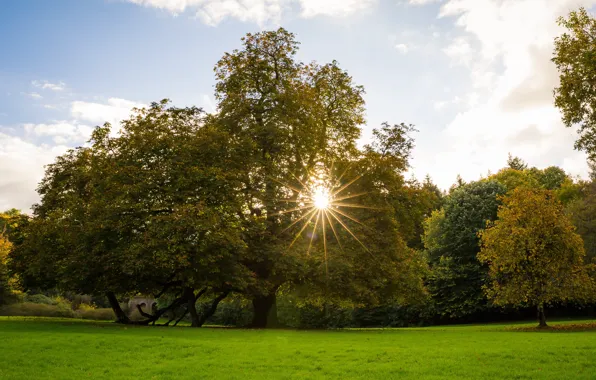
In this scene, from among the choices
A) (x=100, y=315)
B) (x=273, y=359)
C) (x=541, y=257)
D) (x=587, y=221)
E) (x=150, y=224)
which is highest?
(x=587, y=221)

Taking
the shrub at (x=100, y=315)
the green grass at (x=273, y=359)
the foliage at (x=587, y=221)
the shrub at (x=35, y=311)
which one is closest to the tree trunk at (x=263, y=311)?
the green grass at (x=273, y=359)

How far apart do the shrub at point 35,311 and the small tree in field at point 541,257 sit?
3993 cm

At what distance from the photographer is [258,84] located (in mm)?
36281

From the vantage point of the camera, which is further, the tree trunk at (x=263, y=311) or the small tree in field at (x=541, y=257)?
the tree trunk at (x=263, y=311)

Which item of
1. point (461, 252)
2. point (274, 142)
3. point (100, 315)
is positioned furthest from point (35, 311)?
point (461, 252)

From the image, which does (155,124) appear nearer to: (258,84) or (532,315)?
(258,84)

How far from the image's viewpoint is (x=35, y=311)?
4759 centimetres

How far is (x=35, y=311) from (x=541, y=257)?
151ft

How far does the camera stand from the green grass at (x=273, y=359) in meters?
13.8

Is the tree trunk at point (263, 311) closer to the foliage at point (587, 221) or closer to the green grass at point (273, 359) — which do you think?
the green grass at point (273, 359)

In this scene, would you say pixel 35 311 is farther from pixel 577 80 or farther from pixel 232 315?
pixel 577 80

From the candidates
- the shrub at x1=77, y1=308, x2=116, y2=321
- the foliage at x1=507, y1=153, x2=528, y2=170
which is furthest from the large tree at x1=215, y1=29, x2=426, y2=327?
the foliage at x1=507, y1=153, x2=528, y2=170

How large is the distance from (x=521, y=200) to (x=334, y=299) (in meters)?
15.1

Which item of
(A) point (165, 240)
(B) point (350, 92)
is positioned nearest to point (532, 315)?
(B) point (350, 92)
